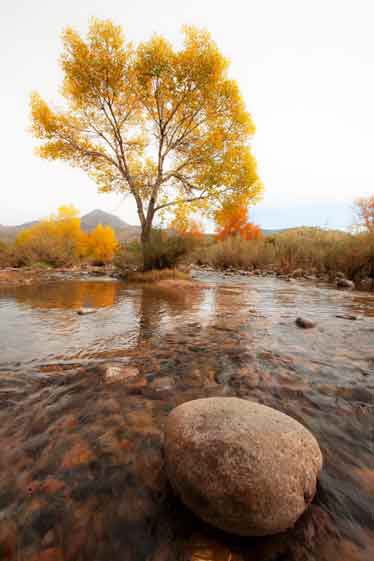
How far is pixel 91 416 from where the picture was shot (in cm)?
135

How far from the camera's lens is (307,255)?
39.6ft

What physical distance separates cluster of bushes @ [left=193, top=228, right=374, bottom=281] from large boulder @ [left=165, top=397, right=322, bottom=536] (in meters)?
8.32

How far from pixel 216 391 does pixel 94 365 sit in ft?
3.27

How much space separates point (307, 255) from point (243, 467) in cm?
1272

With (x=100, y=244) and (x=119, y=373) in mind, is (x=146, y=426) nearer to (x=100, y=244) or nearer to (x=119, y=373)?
(x=119, y=373)

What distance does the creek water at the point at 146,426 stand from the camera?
2.52 feet

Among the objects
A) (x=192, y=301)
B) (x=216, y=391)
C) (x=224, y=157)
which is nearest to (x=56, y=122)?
(x=224, y=157)

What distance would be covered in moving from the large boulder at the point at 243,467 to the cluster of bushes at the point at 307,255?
8.32 metres

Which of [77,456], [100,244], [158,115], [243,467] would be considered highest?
[158,115]

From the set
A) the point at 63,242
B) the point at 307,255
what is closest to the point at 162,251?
the point at 307,255

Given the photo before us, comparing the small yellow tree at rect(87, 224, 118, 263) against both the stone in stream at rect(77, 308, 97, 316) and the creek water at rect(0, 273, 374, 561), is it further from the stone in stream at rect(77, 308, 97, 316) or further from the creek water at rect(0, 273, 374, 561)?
the creek water at rect(0, 273, 374, 561)

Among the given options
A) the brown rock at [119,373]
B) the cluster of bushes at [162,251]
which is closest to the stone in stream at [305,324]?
the brown rock at [119,373]

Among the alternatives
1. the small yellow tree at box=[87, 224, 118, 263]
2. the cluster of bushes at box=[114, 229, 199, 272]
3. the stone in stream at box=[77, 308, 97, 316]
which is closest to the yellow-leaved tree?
the cluster of bushes at box=[114, 229, 199, 272]

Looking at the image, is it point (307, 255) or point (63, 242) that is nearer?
point (307, 255)
